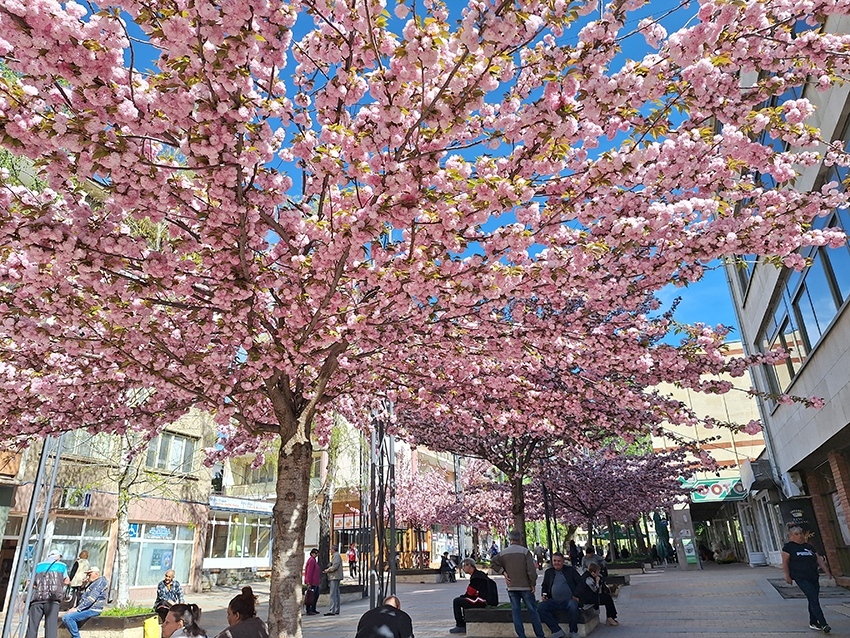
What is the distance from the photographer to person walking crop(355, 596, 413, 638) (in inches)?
213

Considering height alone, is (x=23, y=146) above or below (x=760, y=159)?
below

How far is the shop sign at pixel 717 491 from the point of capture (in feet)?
103

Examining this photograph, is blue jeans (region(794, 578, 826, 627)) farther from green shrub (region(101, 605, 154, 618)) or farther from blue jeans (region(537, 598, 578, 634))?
green shrub (region(101, 605, 154, 618))

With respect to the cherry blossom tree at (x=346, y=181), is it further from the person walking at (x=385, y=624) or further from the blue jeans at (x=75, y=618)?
the blue jeans at (x=75, y=618)

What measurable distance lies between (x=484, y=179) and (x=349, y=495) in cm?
3447

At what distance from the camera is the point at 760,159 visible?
19.4 ft

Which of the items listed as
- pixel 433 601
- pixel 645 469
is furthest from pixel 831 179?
pixel 645 469

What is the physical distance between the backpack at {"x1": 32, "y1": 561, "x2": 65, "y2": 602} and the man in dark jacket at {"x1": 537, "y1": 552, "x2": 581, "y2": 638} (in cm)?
817

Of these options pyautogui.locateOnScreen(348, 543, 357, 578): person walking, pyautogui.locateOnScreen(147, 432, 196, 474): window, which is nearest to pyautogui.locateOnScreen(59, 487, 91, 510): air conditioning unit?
pyautogui.locateOnScreen(147, 432, 196, 474): window

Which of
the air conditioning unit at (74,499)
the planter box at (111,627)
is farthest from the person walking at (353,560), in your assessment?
the planter box at (111,627)

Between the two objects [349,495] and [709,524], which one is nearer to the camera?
[349,495]

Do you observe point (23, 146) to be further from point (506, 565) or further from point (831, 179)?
point (831, 179)

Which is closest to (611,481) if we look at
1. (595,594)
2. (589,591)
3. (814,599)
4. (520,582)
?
(595,594)

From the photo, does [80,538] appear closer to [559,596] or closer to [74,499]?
[74,499]
